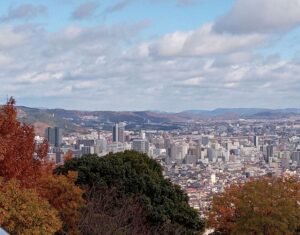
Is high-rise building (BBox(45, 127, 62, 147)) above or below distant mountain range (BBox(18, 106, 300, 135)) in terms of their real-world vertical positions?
below

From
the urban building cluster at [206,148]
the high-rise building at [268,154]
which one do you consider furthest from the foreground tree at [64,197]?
the high-rise building at [268,154]

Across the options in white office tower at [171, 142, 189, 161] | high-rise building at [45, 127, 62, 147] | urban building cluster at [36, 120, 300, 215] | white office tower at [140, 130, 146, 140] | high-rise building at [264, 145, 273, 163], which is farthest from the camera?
white office tower at [140, 130, 146, 140]

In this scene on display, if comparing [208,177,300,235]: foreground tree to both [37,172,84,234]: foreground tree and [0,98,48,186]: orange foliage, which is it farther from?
[0,98,48,186]: orange foliage

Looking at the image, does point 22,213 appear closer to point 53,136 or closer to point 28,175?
point 28,175

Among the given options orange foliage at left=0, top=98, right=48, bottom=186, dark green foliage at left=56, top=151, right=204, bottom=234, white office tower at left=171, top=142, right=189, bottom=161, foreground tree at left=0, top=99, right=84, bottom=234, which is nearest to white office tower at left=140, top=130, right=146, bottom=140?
white office tower at left=171, top=142, right=189, bottom=161

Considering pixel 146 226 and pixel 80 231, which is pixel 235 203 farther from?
pixel 80 231

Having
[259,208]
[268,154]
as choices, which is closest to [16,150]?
[259,208]

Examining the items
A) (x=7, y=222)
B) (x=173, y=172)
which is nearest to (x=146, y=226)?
(x=7, y=222)

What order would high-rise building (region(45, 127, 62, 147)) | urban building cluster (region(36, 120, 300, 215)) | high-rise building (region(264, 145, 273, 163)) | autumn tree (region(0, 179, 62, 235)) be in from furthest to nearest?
1. high-rise building (region(264, 145, 273, 163))
2. high-rise building (region(45, 127, 62, 147))
3. urban building cluster (region(36, 120, 300, 215))
4. autumn tree (region(0, 179, 62, 235))
